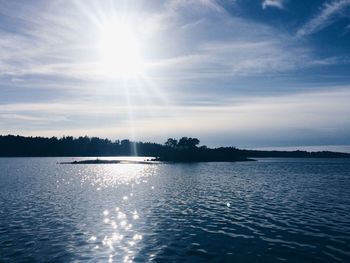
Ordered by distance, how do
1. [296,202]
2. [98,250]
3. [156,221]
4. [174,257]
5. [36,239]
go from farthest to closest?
[296,202] < [156,221] < [36,239] < [98,250] < [174,257]

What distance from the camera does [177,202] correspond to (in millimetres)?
61469

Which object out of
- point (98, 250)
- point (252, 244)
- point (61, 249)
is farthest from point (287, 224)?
point (61, 249)

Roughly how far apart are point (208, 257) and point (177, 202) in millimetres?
31864

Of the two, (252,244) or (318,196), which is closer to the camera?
(252,244)

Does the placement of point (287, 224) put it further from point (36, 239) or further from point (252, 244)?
point (36, 239)

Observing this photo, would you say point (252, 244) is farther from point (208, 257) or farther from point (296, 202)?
point (296, 202)

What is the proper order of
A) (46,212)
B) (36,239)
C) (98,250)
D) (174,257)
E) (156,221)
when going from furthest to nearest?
(46,212)
(156,221)
(36,239)
(98,250)
(174,257)

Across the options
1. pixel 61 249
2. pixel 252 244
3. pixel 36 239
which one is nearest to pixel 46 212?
pixel 36 239

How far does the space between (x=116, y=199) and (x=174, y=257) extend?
40.4m

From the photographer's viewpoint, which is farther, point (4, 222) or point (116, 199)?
point (116, 199)

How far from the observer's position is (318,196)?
67312 mm

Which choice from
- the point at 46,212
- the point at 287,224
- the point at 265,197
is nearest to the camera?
the point at 287,224

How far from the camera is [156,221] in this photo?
1751 inches

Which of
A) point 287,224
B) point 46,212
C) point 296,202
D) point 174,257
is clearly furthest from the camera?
point 296,202
